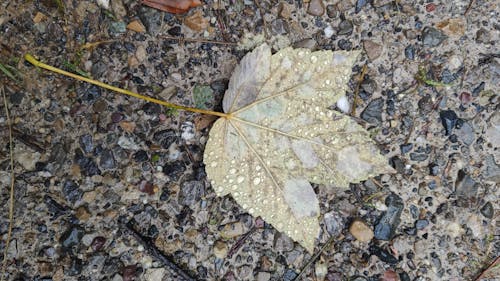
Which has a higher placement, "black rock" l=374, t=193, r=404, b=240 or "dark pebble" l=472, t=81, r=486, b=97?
"dark pebble" l=472, t=81, r=486, b=97

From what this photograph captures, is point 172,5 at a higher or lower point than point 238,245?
higher

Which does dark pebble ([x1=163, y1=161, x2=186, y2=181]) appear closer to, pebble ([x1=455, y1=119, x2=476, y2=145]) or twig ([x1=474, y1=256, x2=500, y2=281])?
pebble ([x1=455, y1=119, x2=476, y2=145])

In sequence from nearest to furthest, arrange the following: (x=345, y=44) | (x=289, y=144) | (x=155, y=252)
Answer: (x=289, y=144)
(x=155, y=252)
(x=345, y=44)

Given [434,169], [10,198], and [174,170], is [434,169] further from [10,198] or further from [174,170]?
[10,198]

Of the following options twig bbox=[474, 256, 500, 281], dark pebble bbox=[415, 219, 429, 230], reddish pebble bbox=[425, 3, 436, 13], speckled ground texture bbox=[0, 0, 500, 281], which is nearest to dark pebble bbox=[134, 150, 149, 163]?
speckled ground texture bbox=[0, 0, 500, 281]

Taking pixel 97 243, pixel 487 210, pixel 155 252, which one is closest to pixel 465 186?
pixel 487 210

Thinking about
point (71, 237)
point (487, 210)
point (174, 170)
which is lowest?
point (71, 237)

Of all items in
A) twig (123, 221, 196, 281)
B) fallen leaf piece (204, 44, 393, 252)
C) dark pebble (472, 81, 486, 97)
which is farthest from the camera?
dark pebble (472, 81, 486, 97)

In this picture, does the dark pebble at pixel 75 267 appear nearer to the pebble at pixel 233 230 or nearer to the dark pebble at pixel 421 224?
the pebble at pixel 233 230
